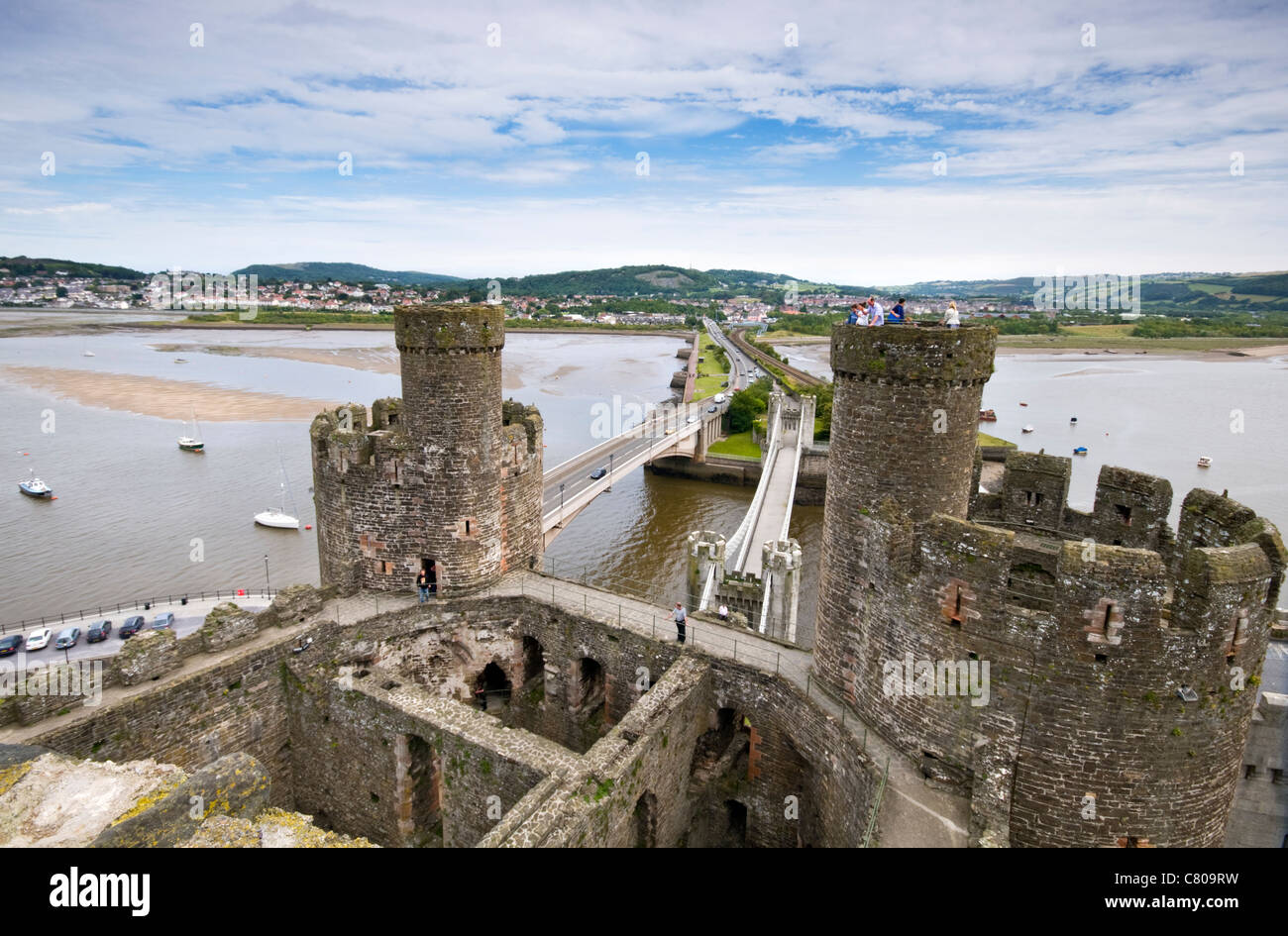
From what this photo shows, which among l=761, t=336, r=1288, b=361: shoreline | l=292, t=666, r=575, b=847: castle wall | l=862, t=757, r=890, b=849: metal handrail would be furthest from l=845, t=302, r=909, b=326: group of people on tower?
l=761, t=336, r=1288, b=361: shoreline

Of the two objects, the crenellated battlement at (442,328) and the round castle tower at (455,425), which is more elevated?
the crenellated battlement at (442,328)

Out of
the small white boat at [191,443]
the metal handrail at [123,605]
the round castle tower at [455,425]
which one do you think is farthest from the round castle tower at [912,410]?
the small white boat at [191,443]

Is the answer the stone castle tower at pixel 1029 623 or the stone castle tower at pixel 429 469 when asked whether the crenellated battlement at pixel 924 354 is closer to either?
the stone castle tower at pixel 1029 623

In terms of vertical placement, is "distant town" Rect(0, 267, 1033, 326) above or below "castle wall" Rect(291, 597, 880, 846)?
above

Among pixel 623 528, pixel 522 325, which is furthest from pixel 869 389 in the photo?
pixel 522 325

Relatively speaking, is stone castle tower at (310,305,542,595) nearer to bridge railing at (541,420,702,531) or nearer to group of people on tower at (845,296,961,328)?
bridge railing at (541,420,702,531)

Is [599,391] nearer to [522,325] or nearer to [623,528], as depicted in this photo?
[623,528]
